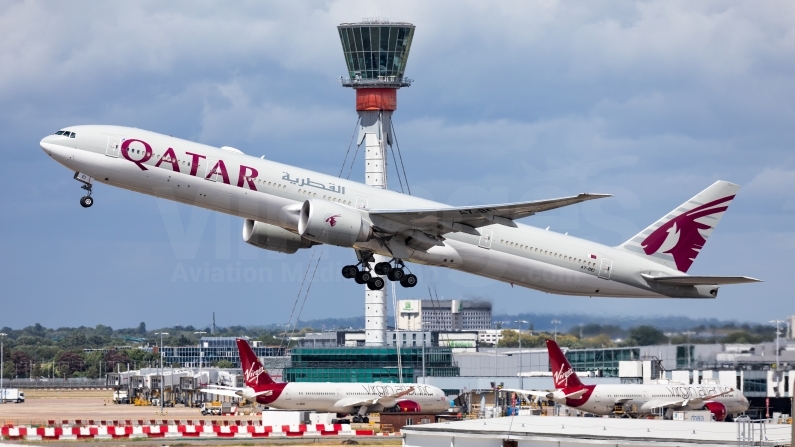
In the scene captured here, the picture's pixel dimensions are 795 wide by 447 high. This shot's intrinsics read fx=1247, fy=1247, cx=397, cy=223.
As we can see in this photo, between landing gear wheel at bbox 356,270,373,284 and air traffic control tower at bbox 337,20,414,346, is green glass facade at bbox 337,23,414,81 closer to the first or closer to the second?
air traffic control tower at bbox 337,20,414,346

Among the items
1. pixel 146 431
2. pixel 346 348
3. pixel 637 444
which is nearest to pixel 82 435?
pixel 146 431

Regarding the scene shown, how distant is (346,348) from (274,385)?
168 feet

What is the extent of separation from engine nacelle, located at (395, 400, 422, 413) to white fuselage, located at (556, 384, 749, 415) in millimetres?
10220

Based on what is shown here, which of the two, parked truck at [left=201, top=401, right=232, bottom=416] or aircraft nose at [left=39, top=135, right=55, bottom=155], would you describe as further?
parked truck at [left=201, top=401, right=232, bottom=416]

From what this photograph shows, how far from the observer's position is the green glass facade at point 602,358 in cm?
7694

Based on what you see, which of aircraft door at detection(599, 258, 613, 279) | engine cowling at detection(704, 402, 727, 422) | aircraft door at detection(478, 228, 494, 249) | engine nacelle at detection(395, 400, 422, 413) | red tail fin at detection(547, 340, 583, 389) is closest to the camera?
aircraft door at detection(478, 228, 494, 249)

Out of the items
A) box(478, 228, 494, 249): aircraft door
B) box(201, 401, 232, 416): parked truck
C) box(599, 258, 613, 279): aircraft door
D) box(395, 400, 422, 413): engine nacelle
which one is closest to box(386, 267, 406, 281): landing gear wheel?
box(478, 228, 494, 249): aircraft door

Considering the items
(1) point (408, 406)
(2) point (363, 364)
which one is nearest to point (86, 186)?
(1) point (408, 406)

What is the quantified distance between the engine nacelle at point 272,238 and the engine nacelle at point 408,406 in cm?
2276

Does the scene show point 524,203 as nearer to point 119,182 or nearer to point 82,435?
point 119,182

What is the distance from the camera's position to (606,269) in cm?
5212

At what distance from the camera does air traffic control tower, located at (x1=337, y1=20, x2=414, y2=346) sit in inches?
5610

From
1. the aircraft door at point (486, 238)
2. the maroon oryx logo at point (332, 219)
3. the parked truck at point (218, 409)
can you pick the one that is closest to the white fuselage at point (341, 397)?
the parked truck at point (218, 409)

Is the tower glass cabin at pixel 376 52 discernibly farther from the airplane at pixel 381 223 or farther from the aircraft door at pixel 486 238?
the aircraft door at pixel 486 238
